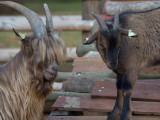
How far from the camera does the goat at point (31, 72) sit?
14.6 feet

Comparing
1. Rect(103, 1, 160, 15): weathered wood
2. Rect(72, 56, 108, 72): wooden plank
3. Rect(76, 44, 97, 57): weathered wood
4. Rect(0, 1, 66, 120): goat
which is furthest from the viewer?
Rect(103, 1, 160, 15): weathered wood

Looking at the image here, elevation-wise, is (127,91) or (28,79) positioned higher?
(28,79)

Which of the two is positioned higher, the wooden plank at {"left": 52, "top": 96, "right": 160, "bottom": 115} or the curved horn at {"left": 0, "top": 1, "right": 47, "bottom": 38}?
the curved horn at {"left": 0, "top": 1, "right": 47, "bottom": 38}

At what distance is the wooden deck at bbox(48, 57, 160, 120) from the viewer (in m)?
5.90

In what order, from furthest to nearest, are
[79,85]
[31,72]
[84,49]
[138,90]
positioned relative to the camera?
[84,49]
[79,85]
[138,90]
[31,72]

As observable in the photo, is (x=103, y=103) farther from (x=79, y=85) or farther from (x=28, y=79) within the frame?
(x=28, y=79)

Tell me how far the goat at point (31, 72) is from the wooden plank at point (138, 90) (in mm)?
1627

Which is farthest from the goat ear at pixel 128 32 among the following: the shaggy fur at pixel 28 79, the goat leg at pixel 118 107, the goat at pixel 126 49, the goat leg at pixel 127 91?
the shaggy fur at pixel 28 79

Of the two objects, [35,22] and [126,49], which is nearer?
[35,22]

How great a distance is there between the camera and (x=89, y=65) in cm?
741

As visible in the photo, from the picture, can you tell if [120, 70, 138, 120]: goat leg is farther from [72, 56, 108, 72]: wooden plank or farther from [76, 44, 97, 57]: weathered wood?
[76, 44, 97, 57]: weathered wood

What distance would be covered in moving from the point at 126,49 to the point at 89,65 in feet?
5.59

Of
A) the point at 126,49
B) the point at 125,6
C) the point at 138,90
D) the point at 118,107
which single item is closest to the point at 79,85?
the point at 138,90

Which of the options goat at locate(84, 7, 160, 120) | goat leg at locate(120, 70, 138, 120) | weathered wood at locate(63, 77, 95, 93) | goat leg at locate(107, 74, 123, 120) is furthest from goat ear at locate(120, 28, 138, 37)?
weathered wood at locate(63, 77, 95, 93)
